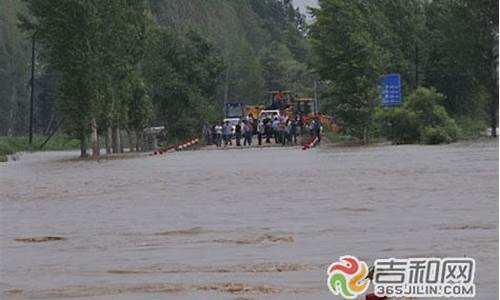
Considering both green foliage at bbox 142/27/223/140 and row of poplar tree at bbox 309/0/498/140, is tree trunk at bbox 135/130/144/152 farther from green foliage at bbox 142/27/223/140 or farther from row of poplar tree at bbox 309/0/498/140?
row of poplar tree at bbox 309/0/498/140

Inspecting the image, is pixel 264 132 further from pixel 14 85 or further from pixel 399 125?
pixel 14 85

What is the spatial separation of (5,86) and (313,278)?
5218 inches

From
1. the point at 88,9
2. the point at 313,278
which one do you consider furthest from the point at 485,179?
the point at 88,9

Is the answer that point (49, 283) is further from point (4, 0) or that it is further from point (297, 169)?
point (4, 0)

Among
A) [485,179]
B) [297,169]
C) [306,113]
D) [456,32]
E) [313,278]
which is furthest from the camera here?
[306,113]

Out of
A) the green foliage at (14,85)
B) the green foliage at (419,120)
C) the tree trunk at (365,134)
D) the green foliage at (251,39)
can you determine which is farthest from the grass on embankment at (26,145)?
the green foliage at (14,85)

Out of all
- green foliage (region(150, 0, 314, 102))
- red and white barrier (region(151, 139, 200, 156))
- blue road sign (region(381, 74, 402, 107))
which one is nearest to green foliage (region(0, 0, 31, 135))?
green foliage (region(150, 0, 314, 102))

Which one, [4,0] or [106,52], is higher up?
[4,0]

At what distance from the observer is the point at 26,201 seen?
71.6 ft

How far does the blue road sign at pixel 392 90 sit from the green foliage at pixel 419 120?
612 centimetres

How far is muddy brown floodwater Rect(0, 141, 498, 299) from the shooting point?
9930mm

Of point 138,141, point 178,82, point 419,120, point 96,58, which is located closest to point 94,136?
point 96,58

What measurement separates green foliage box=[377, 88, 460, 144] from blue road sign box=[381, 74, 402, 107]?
612 centimetres

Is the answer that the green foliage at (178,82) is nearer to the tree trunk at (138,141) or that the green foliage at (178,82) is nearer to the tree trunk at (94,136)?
the tree trunk at (138,141)
